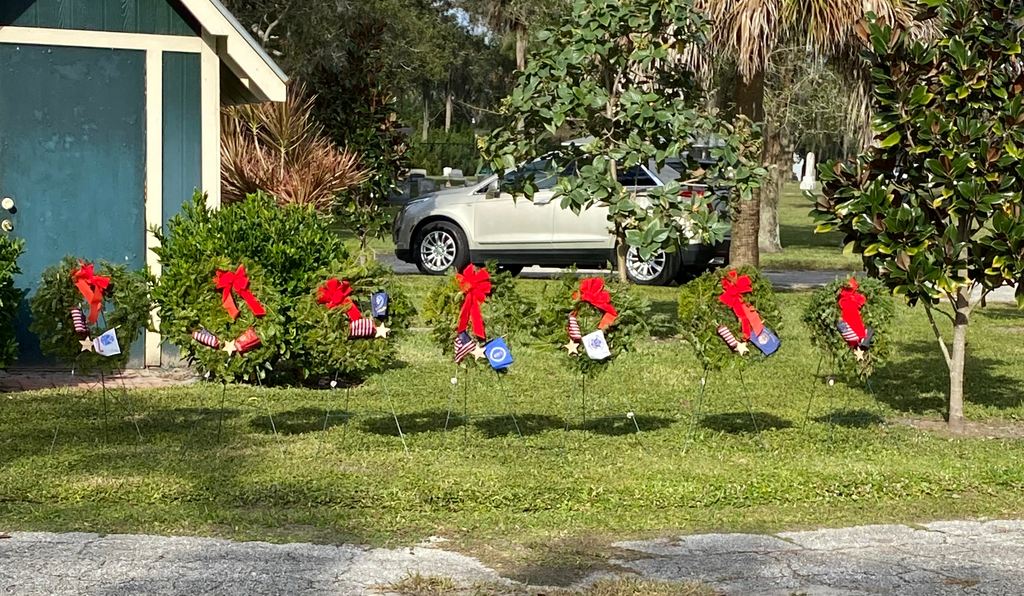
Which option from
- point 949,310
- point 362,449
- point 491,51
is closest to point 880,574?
point 362,449

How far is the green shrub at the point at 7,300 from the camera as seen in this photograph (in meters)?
9.07

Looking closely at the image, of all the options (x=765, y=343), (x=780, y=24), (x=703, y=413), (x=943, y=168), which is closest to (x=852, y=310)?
(x=765, y=343)

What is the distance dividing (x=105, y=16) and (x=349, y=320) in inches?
164

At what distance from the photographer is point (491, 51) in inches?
2697

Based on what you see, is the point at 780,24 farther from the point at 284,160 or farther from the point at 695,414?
the point at 695,414

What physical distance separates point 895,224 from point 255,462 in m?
3.96

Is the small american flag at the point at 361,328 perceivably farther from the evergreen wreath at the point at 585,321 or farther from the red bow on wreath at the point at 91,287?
the red bow on wreath at the point at 91,287

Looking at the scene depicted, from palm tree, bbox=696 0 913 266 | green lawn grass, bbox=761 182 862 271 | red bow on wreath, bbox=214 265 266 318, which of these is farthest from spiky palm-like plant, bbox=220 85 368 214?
red bow on wreath, bbox=214 265 266 318

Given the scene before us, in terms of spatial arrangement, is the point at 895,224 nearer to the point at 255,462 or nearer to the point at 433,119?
the point at 255,462

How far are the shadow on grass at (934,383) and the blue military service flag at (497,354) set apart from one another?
3533 millimetres

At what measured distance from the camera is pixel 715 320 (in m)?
7.89

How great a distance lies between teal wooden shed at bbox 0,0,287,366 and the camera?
10.4 m

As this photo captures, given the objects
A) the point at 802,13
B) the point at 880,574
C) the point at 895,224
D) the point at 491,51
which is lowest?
the point at 880,574

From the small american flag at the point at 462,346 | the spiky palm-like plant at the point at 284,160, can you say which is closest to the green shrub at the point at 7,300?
the small american flag at the point at 462,346
